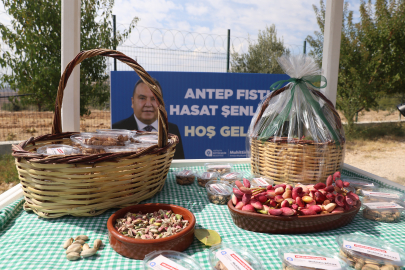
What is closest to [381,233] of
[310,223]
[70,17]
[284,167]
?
[310,223]

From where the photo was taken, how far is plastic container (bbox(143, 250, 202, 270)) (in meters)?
0.56

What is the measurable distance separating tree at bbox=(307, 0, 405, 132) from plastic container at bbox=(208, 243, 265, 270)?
20.7 feet

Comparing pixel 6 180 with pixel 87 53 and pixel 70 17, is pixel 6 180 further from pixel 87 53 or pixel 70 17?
pixel 87 53

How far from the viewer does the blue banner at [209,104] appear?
313 cm

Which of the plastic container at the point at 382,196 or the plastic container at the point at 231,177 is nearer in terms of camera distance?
the plastic container at the point at 382,196

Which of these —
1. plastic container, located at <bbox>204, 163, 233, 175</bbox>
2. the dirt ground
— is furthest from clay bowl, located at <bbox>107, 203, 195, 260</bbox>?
the dirt ground

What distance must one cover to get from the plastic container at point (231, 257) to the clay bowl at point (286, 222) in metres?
0.13

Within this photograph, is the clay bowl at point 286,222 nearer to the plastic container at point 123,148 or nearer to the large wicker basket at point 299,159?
the large wicker basket at point 299,159

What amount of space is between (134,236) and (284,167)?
628mm

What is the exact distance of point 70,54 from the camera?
1.28m

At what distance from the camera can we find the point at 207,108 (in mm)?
3143

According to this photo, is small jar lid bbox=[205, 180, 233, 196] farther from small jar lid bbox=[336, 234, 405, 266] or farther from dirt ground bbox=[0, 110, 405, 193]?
dirt ground bbox=[0, 110, 405, 193]

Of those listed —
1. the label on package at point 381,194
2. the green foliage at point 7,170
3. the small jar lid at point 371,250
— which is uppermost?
the label on package at point 381,194

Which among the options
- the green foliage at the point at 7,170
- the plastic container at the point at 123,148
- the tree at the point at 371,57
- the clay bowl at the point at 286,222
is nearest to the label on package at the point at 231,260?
the clay bowl at the point at 286,222
